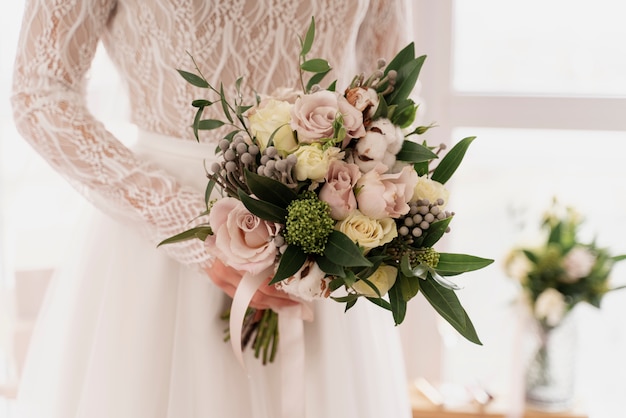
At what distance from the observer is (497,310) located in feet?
6.72

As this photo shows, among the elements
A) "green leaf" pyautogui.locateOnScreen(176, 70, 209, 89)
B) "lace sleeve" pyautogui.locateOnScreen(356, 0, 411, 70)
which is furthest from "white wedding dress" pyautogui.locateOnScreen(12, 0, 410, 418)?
"green leaf" pyautogui.locateOnScreen(176, 70, 209, 89)

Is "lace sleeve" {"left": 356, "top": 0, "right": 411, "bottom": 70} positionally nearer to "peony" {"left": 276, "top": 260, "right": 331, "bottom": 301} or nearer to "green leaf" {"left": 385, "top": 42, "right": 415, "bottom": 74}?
"green leaf" {"left": 385, "top": 42, "right": 415, "bottom": 74}

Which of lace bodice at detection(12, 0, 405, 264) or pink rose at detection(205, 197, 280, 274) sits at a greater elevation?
lace bodice at detection(12, 0, 405, 264)

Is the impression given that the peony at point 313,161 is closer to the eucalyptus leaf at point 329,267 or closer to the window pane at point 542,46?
the eucalyptus leaf at point 329,267

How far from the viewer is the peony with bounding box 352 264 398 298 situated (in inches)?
31.6

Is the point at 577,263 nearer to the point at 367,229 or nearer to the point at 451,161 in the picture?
the point at 451,161

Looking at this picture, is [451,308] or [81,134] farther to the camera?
[81,134]

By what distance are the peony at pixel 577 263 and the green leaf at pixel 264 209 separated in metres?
1.14

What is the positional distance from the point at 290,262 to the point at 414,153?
0.64 feet

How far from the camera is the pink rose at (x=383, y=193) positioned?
2.47 feet

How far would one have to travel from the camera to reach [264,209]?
0.77 meters

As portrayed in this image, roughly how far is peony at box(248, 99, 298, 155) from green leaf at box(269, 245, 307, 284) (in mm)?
110

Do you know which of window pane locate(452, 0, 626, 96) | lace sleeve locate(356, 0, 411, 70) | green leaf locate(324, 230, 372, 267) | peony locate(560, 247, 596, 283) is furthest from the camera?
window pane locate(452, 0, 626, 96)

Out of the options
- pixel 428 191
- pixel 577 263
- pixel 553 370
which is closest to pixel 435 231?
pixel 428 191
